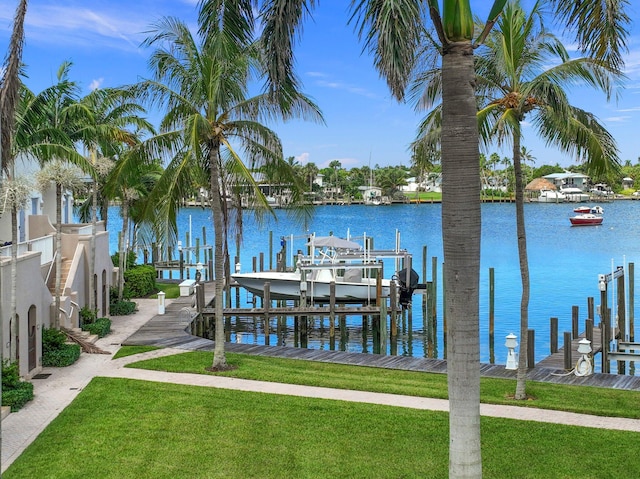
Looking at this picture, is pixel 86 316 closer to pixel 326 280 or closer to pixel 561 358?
pixel 326 280

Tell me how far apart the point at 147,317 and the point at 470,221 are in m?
23.4

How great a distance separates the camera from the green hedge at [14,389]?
52.6ft

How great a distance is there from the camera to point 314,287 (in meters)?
36.3

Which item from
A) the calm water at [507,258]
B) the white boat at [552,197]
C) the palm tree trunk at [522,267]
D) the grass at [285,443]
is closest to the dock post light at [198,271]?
the calm water at [507,258]

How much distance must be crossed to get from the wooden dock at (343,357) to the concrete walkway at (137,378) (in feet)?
4.55

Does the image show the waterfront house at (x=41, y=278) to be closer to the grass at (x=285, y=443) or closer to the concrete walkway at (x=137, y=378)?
the concrete walkway at (x=137, y=378)

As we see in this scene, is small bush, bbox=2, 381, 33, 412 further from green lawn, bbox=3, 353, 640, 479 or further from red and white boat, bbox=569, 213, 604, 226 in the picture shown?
red and white boat, bbox=569, 213, 604, 226

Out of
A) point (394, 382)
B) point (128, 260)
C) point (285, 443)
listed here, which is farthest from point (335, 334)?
point (285, 443)

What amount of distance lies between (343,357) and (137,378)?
634 cm

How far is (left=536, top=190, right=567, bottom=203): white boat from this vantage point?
175500mm

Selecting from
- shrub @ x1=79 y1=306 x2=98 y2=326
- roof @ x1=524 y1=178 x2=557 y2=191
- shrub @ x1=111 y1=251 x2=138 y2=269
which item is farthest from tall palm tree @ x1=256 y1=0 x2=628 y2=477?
roof @ x1=524 y1=178 x2=557 y2=191

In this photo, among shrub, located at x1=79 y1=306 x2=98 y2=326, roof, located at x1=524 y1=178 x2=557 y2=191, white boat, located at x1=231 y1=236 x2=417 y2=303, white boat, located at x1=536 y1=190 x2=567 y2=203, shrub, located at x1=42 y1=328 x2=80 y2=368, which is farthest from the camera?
roof, located at x1=524 y1=178 x2=557 y2=191

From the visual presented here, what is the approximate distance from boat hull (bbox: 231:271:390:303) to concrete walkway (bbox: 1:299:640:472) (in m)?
14.1

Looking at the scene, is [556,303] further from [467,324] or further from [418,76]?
[467,324]
